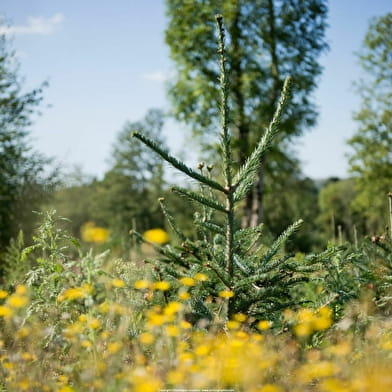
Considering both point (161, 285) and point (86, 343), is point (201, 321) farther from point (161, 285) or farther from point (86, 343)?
point (86, 343)

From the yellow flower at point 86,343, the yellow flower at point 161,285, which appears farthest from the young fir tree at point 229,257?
the yellow flower at point 86,343

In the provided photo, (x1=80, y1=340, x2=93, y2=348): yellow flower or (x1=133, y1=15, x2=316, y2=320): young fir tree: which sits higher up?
(x1=133, y1=15, x2=316, y2=320): young fir tree

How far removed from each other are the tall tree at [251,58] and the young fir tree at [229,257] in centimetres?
1078

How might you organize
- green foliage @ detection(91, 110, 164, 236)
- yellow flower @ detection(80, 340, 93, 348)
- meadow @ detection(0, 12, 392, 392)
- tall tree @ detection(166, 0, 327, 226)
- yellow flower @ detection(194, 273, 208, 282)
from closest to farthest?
meadow @ detection(0, 12, 392, 392), yellow flower @ detection(80, 340, 93, 348), yellow flower @ detection(194, 273, 208, 282), tall tree @ detection(166, 0, 327, 226), green foliage @ detection(91, 110, 164, 236)

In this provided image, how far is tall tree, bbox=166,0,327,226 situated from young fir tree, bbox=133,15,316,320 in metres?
10.8

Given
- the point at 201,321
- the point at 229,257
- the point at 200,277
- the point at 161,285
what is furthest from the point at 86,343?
the point at 229,257

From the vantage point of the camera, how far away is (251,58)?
1456 cm

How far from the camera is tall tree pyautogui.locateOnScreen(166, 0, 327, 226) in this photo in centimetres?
1438

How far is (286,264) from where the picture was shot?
3469 millimetres

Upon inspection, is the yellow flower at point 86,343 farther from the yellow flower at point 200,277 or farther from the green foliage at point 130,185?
the green foliage at point 130,185

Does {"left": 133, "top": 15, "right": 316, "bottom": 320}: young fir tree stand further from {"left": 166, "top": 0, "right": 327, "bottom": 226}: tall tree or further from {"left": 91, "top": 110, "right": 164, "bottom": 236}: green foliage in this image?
{"left": 91, "top": 110, "right": 164, "bottom": 236}: green foliage

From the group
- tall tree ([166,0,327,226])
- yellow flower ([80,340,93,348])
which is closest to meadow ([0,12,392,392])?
yellow flower ([80,340,93,348])

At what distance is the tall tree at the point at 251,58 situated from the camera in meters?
14.4

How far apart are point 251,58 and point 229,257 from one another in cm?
1245
